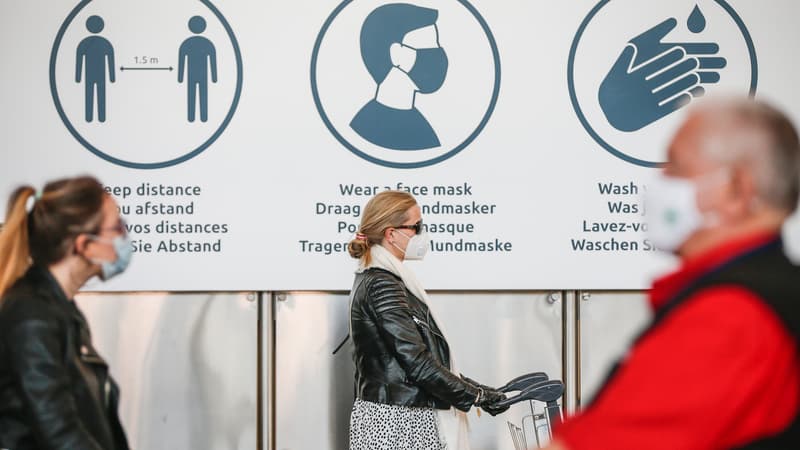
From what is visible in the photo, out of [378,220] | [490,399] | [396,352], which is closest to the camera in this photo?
[396,352]

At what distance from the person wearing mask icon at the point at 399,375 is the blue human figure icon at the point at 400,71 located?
3.10ft

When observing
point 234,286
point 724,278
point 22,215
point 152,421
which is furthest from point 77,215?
point 152,421

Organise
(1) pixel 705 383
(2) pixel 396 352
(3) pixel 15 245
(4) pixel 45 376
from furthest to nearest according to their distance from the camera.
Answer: (2) pixel 396 352 → (3) pixel 15 245 → (4) pixel 45 376 → (1) pixel 705 383

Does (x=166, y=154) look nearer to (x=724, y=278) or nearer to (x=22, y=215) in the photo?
(x=22, y=215)

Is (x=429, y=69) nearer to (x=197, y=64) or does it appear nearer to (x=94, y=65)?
(x=197, y=64)

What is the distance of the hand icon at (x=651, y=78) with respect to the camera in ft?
14.3

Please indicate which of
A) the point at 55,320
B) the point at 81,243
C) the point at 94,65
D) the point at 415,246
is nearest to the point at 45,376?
the point at 55,320

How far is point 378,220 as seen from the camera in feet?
11.7

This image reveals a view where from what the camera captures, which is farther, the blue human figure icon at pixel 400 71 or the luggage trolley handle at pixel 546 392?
the blue human figure icon at pixel 400 71

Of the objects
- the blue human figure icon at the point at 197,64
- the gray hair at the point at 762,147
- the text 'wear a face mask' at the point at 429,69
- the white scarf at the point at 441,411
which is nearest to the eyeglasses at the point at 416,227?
the white scarf at the point at 441,411

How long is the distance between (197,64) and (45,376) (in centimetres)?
251

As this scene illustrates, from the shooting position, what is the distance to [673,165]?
57.6 inches

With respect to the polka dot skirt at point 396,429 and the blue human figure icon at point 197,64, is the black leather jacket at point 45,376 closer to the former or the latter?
the polka dot skirt at point 396,429

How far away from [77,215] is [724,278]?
1.57m
